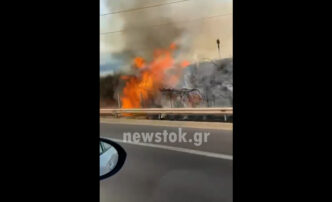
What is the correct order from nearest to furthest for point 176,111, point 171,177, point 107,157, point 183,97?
point 107,157, point 171,177, point 176,111, point 183,97

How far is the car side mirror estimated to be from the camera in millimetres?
1205

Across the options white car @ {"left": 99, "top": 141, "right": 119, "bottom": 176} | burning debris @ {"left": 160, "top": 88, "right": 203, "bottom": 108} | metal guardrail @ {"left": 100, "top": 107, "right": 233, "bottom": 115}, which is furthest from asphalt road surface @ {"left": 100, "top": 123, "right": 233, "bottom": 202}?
burning debris @ {"left": 160, "top": 88, "right": 203, "bottom": 108}

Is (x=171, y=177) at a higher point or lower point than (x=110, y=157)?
lower

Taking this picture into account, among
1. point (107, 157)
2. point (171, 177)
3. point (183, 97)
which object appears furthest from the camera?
point (183, 97)

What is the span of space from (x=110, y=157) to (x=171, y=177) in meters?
1.21

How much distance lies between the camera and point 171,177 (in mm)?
2375

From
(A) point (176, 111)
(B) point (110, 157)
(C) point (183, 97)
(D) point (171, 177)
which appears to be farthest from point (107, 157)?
(C) point (183, 97)

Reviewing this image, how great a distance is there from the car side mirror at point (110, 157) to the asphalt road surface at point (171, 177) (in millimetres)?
237

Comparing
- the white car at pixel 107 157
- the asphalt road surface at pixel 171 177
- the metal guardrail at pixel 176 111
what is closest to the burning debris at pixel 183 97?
the metal guardrail at pixel 176 111

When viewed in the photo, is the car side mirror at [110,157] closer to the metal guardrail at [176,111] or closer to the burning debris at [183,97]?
the metal guardrail at [176,111]

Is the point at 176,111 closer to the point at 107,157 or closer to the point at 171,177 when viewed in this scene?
the point at 171,177
